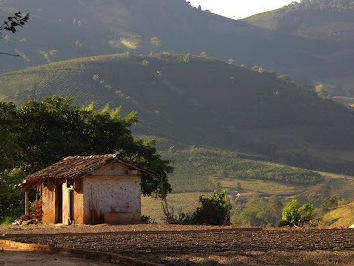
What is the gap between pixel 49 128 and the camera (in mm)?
51906

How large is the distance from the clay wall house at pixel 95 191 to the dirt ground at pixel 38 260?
18.1 meters

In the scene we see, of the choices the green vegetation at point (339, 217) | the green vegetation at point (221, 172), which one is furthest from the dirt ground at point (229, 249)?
the green vegetation at point (221, 172)

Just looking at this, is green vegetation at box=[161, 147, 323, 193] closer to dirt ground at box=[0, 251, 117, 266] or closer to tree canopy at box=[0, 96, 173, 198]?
tree canopy at box=[0, 96, 173, 198]

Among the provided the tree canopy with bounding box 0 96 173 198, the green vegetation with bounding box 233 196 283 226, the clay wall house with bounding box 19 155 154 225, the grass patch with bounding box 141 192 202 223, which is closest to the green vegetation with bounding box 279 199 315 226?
the clay wall house with bounding box 19 155 154 225

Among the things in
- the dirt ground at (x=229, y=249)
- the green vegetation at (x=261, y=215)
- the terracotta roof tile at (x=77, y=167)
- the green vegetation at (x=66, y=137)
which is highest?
the green vegetation at (x=66, y=137)

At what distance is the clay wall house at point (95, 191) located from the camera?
38062 millimetres

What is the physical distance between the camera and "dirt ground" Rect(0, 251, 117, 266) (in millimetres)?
16969

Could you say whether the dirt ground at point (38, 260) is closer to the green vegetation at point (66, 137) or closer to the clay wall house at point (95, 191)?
the clay wall house at point (95, 191)

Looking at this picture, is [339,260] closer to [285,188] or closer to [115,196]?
[115,196]

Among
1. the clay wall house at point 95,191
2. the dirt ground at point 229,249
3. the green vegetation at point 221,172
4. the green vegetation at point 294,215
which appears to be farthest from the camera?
the green vegetation at point 221,172

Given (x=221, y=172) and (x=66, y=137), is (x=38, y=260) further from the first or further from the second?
(x=221, y=172)

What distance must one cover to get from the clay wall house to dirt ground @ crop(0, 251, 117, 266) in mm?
18097

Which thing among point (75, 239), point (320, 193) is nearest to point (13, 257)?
point (75, 239)

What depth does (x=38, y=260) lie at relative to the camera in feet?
58.6
